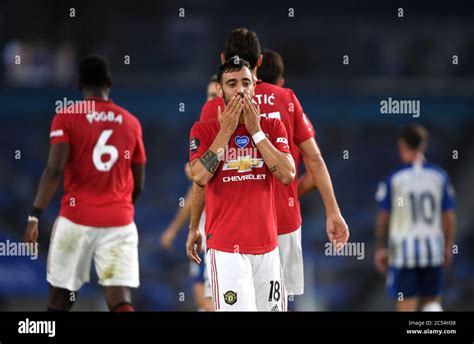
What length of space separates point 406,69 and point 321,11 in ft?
7.46

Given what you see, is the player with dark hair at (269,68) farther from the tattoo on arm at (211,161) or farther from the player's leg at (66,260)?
the player's leg at (66,260)

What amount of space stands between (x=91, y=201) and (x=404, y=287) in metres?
4.38

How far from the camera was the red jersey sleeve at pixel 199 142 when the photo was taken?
6.67 m

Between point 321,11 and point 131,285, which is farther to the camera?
point 321,11

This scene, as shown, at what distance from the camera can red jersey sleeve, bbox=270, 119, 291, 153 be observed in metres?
6.73

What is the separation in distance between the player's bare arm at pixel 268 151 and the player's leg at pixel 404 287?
5292mm

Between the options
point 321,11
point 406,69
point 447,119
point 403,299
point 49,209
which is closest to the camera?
point 403,299

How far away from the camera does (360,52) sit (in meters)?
19.0

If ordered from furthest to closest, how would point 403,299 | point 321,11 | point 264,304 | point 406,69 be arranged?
point 321,11
point 406,69
point 403,299
point 264,304
